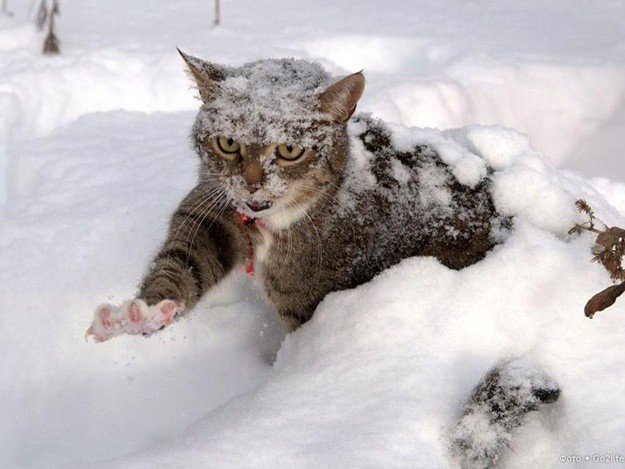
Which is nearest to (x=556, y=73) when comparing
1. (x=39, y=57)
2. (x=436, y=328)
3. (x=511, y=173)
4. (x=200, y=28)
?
(x=511, y=173)

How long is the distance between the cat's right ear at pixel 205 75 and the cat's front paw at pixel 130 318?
0.52 metres

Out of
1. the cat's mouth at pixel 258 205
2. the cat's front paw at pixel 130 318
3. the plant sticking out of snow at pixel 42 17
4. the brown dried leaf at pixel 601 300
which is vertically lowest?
the plant sticking out of snow at pixel 42 17

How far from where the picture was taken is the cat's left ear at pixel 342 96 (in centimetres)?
180

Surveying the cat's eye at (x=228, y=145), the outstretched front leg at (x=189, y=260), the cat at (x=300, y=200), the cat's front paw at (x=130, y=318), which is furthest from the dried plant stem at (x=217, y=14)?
the cat's front paw at (x=130, y=318)

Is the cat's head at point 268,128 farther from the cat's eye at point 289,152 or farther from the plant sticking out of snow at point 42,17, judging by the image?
the plant sticking out of snow at point 42,17

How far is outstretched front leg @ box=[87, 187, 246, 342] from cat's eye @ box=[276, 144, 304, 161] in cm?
24

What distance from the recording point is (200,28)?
3.88 metres

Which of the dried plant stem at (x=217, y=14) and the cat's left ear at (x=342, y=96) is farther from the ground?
the cat's left ear at (x=342, y=96)

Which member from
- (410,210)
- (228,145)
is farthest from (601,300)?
(228,145)

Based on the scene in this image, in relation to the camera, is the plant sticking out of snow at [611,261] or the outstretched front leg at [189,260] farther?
the outstretched front leg at [189,260]

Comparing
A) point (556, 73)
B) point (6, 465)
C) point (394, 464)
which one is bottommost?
point (6, 465)

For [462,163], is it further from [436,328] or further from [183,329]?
[183,329]

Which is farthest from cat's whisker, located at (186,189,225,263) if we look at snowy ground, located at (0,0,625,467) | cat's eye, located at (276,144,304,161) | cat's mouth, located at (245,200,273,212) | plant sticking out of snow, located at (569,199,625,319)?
plant sticking out of snow, located at (569,199,625,319)

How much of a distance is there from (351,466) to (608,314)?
74 centimetres
